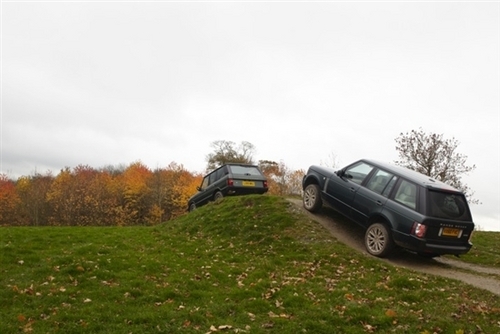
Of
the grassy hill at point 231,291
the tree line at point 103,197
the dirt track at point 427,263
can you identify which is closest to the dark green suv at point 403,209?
the dirt track at point 427,263

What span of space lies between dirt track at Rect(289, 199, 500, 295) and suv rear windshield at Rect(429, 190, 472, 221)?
1276 millimetres

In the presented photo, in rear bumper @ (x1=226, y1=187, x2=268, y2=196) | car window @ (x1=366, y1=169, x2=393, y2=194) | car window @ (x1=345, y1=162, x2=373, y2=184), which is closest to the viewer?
car window @ (x1=366, y1=169, x2=393, y2=194)

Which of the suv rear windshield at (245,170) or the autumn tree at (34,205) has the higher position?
the suv rear windshield at (245,170)

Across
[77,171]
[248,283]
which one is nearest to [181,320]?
[248,283]

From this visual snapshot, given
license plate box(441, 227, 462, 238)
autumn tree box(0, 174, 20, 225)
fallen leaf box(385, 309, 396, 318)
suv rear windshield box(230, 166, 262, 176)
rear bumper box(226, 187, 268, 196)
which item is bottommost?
autumn tree box(0, 174, 20, 225)

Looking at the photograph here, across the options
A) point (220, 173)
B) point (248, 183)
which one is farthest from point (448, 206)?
point (220, 173)

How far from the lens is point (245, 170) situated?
1697 centimetres

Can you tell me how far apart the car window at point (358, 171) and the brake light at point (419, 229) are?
2.20m

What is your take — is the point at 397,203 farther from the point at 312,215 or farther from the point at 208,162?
the point at 208,162

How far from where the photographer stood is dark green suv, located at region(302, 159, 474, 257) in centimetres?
873

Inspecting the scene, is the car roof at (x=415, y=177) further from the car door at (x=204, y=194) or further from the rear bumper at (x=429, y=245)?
the car door at (x=204, y=194)

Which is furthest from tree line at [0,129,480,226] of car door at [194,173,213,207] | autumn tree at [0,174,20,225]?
car door at [194,173,213,207]

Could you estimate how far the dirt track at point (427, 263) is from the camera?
27.1 feet

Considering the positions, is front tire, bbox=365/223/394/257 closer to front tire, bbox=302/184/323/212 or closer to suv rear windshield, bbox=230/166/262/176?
front tire, bbox=302/184/323/212
